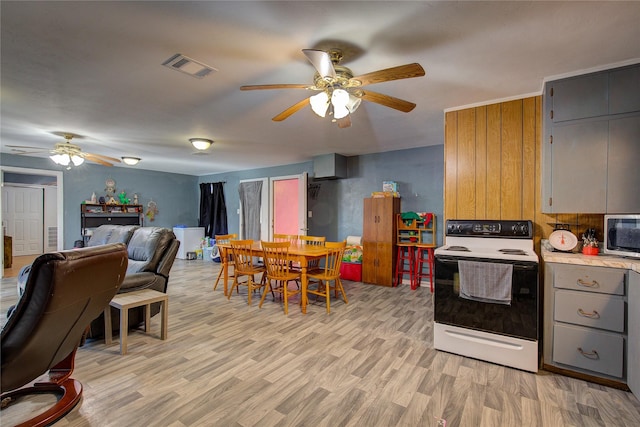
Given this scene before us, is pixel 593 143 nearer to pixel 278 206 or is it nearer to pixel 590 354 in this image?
pixel 590 354

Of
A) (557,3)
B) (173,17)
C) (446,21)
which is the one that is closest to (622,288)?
(557,3)

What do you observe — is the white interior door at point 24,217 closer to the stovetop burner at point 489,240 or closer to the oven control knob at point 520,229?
the stovetop burner at point 489,240

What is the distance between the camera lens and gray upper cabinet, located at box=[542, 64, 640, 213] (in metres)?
2.16

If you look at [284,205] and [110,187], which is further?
[284,205]

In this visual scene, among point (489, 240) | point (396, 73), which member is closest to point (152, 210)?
point (396, 73)

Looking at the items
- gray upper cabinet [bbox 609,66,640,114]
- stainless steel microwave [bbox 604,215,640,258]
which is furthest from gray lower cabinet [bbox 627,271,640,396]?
gray upper cabinet [bbox 609,66,640,114]

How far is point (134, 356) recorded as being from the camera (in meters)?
2.46

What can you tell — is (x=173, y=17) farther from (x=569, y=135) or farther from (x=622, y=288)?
(x=622, y=288)

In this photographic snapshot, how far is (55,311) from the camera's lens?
1.41 meters

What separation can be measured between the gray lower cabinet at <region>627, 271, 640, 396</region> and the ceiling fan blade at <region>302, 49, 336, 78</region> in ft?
7.76

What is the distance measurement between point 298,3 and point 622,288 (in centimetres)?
279

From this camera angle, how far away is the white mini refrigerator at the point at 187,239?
737cm

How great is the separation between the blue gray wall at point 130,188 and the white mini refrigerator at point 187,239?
30.4 inches

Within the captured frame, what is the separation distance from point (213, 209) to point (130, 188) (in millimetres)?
2014
